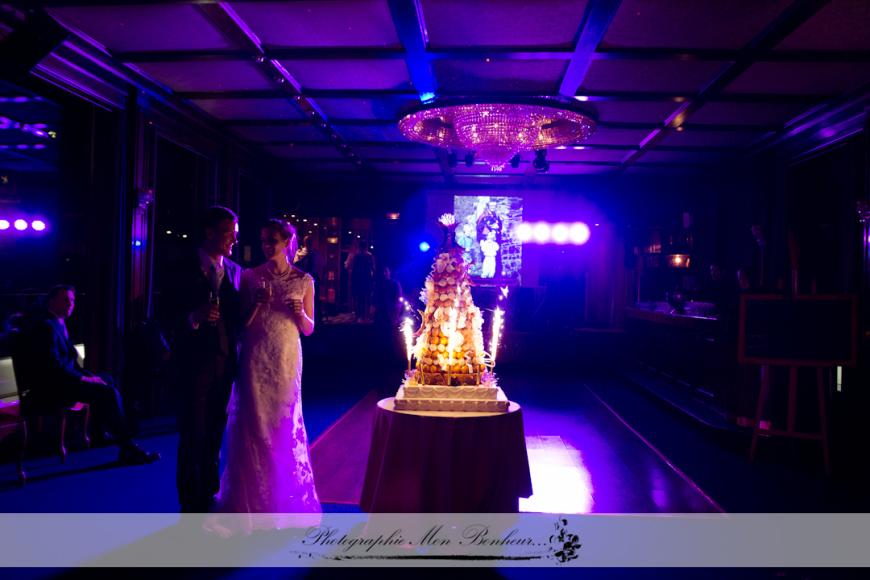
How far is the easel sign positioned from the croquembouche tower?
2937 mm

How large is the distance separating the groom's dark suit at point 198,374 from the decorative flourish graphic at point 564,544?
2.07m

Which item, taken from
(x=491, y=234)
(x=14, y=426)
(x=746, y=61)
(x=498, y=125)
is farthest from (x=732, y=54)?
(x=491, y=234)

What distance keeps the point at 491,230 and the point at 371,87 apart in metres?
7.01

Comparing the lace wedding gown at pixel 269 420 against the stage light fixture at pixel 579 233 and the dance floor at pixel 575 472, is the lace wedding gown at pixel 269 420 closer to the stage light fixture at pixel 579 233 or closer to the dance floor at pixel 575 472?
the dance floor at pixel 575 472

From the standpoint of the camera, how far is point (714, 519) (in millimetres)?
3885

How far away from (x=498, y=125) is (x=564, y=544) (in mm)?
3637

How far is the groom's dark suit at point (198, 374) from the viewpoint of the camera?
3.38 m

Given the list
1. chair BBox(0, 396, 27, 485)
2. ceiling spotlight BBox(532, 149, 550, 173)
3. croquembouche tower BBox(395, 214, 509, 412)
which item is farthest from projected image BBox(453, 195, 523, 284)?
croquembouche tower BBox(395, 214, 509, 412)

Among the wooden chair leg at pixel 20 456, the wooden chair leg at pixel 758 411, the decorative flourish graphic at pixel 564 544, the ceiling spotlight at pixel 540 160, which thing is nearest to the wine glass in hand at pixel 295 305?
the decorative flourish graphic at pixel 564 544

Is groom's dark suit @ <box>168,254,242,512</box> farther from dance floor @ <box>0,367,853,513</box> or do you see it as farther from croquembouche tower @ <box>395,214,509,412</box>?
croquembouche tower @ <box>395,214,509,412</box>

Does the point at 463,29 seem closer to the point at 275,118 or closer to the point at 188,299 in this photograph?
the point at 188,299

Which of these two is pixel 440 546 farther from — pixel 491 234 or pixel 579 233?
pixel 579 233

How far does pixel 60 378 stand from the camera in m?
4.73
